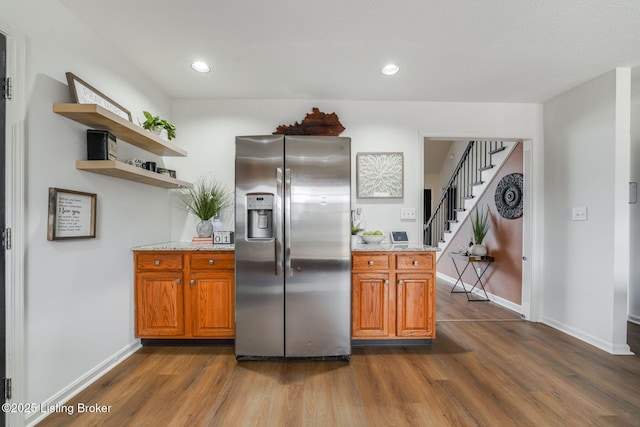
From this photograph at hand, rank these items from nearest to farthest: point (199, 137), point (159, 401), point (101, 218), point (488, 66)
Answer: point (159, 401) → point (101, 218) → point (488, 66) → point (199, 137)

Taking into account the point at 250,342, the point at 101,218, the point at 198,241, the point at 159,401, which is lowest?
the point at 159,401

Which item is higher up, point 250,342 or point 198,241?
point 198,241

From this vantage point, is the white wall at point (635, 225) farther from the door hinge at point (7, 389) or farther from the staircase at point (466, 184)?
the door hinge at point (7, 389)

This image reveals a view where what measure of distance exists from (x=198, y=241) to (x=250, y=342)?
1166 millimetres

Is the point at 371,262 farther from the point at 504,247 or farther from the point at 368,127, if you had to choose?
the point at 504,247

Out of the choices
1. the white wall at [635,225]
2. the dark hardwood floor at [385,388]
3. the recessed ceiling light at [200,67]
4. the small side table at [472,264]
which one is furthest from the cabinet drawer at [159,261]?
the white wall at [635,225]

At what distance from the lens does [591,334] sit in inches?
104

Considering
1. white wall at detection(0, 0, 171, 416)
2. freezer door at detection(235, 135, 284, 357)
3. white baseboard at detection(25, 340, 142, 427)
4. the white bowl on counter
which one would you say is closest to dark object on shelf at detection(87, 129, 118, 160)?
white wall at detection(0, 0, 171, 416)

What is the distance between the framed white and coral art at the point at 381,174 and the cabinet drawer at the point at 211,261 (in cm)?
159

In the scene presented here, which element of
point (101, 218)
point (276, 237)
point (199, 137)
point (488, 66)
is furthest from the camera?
point (199, 137)

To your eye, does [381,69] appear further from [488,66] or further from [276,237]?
[276,237]

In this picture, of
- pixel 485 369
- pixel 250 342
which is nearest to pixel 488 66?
pixel 485 369

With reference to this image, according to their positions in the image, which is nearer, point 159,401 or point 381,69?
point 159,401

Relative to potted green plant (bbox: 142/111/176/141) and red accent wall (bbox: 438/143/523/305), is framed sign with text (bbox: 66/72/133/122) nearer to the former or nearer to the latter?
potted green plant (bbox: 142/111/176/141)
